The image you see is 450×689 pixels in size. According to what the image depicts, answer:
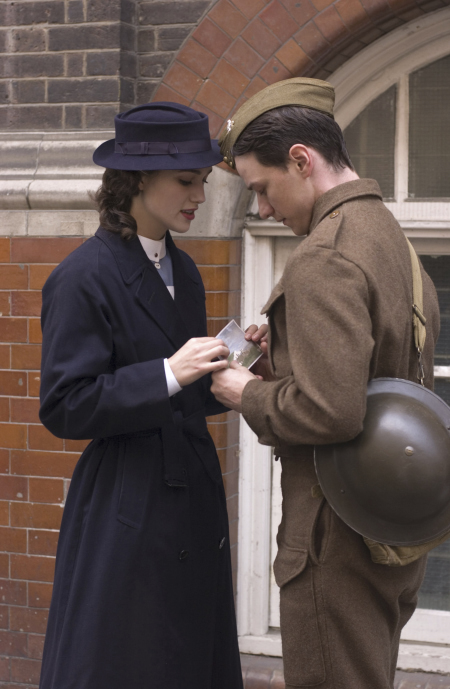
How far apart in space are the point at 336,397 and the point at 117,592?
2.87 feet

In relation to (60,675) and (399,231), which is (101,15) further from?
(60,675)

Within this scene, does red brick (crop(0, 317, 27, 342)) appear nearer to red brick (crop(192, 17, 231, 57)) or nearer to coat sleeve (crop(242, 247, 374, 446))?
red brick (crop(192, 17, 231, 57))

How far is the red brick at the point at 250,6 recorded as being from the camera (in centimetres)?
322

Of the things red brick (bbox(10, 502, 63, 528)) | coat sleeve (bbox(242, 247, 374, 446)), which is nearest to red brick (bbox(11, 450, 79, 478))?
red brick (bbox(10, 502, 63, 528))

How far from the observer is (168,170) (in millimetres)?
2295

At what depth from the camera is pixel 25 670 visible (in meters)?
3.51

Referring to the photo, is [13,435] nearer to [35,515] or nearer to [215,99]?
[35,515]

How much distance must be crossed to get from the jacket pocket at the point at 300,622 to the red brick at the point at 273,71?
2.01m

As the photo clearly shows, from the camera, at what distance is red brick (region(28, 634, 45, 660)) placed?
3.47 meters

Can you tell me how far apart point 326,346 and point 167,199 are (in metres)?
0.81

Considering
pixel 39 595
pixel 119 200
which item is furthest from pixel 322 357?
pixel 39 595

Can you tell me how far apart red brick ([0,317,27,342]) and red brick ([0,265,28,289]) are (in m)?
0.14

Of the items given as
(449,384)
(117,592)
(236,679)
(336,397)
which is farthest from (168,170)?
(449,384)

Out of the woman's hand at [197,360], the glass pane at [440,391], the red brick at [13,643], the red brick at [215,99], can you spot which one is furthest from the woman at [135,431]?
the glass pane at [440,391]
